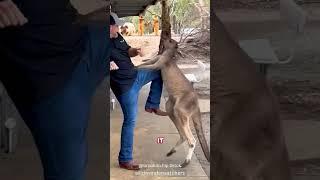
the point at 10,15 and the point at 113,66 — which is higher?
the point at 10,15

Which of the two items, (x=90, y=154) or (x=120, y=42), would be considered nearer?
(x=120, y=42)

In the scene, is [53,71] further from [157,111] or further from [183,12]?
[183,12]

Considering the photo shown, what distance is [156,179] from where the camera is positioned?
2.44 metres

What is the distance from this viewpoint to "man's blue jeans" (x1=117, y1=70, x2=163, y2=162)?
7.89 ft

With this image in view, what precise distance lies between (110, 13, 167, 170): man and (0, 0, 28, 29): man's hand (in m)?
0.44

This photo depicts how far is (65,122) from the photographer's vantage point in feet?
8.15

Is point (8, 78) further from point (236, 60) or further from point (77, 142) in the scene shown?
point (236, 60)

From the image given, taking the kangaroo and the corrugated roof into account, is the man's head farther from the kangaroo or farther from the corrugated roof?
the kangaroo

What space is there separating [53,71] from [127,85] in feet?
1.22

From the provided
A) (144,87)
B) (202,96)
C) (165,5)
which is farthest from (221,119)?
(165,5)

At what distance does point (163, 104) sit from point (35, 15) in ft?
2.47

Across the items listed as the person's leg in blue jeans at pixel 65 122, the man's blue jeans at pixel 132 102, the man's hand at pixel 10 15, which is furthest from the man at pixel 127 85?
the man's hand at pixel 10 15

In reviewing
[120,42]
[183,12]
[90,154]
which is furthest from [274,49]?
[90,154]

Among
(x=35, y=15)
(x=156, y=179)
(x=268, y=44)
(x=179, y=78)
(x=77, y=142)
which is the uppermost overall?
(x=35, y=15)
